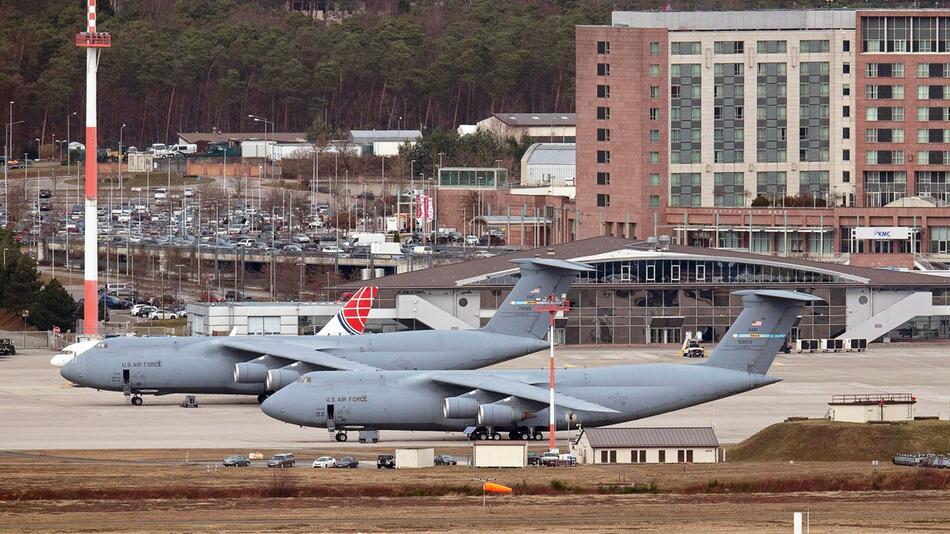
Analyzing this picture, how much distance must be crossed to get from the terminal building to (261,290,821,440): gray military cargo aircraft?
4326cm

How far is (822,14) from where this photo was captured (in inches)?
6220

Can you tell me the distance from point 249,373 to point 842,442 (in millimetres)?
30069

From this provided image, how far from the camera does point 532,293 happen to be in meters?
90.6

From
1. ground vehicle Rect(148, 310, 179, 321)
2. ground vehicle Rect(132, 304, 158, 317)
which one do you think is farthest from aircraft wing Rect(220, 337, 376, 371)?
ground vehicle Rect(132, 304, 158, 317)

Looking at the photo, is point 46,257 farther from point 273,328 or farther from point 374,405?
point 374,405

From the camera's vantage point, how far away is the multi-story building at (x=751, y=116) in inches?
6206

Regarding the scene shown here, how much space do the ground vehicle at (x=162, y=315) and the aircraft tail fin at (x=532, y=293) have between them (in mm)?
51304

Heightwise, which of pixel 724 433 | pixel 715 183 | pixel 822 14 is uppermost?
pixel 822 14

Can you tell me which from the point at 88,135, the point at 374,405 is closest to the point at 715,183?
the point at 88,135

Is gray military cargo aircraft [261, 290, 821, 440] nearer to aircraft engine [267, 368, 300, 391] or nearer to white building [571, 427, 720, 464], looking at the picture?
white building [571, 427, 720, 464]

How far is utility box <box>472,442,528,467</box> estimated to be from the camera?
234 feet

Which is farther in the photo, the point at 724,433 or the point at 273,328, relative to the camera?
the point at 273,328

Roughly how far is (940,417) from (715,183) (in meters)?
75.1

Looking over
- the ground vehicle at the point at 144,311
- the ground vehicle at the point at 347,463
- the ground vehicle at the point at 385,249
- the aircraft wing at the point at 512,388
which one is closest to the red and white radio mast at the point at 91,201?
the ground vehicle at the point at 144,311
